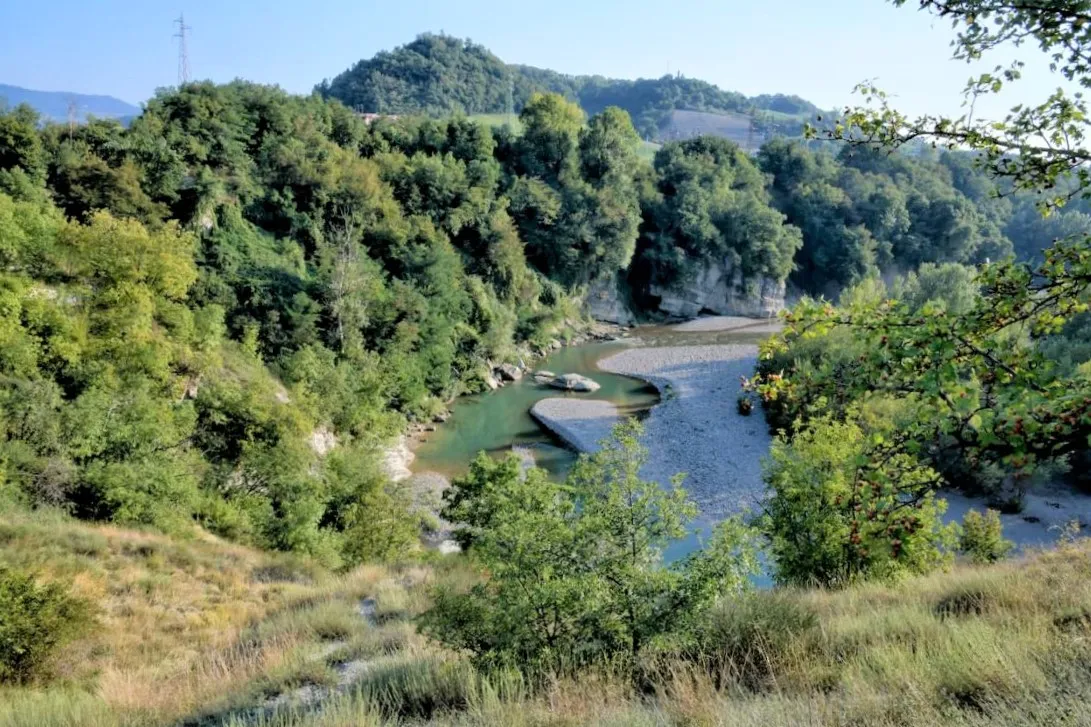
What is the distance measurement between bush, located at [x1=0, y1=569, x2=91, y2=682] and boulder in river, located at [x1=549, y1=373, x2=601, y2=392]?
28.1 m

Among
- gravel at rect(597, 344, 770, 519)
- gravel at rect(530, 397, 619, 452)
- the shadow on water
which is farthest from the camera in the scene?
gravel at rect(530, 397, 619, 452)

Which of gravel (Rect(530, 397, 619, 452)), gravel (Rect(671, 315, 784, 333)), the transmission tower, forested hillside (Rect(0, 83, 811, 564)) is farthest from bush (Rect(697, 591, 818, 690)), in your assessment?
gravel (Rect(671, 315, 784, 333))

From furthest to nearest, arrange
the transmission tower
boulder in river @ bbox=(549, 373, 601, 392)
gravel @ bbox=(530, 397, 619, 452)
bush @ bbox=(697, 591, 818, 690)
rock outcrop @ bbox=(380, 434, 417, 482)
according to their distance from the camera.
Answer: boulder in river @ bbox=(549, 373, 601, 392), the transmission tower, gravel @ bbox=(530, 397, 619, 452), rock outcrop @ bbox=(380, 434, 417, 482), bush @ bbox=(697, 591, 818, 690)

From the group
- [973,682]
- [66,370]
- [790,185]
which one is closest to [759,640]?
[973,682]

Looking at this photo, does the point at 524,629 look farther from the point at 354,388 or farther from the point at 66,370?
the point at 354,388

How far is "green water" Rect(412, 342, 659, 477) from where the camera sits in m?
26.5

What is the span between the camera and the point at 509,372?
3875cm

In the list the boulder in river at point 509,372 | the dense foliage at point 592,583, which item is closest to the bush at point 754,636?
the dense foliage at point 592,583

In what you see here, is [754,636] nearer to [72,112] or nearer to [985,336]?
[985,336]

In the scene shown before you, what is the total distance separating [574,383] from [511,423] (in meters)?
6.13

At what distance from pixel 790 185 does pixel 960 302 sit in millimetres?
39860

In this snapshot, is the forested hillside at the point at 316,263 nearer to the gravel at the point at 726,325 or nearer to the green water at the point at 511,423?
the green water at the point at 511,423

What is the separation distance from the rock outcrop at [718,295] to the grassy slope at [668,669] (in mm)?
50127

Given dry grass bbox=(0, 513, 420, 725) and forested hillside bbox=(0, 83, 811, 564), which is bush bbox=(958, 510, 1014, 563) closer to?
dry grass bbox=(0, 513, 420, 725)
